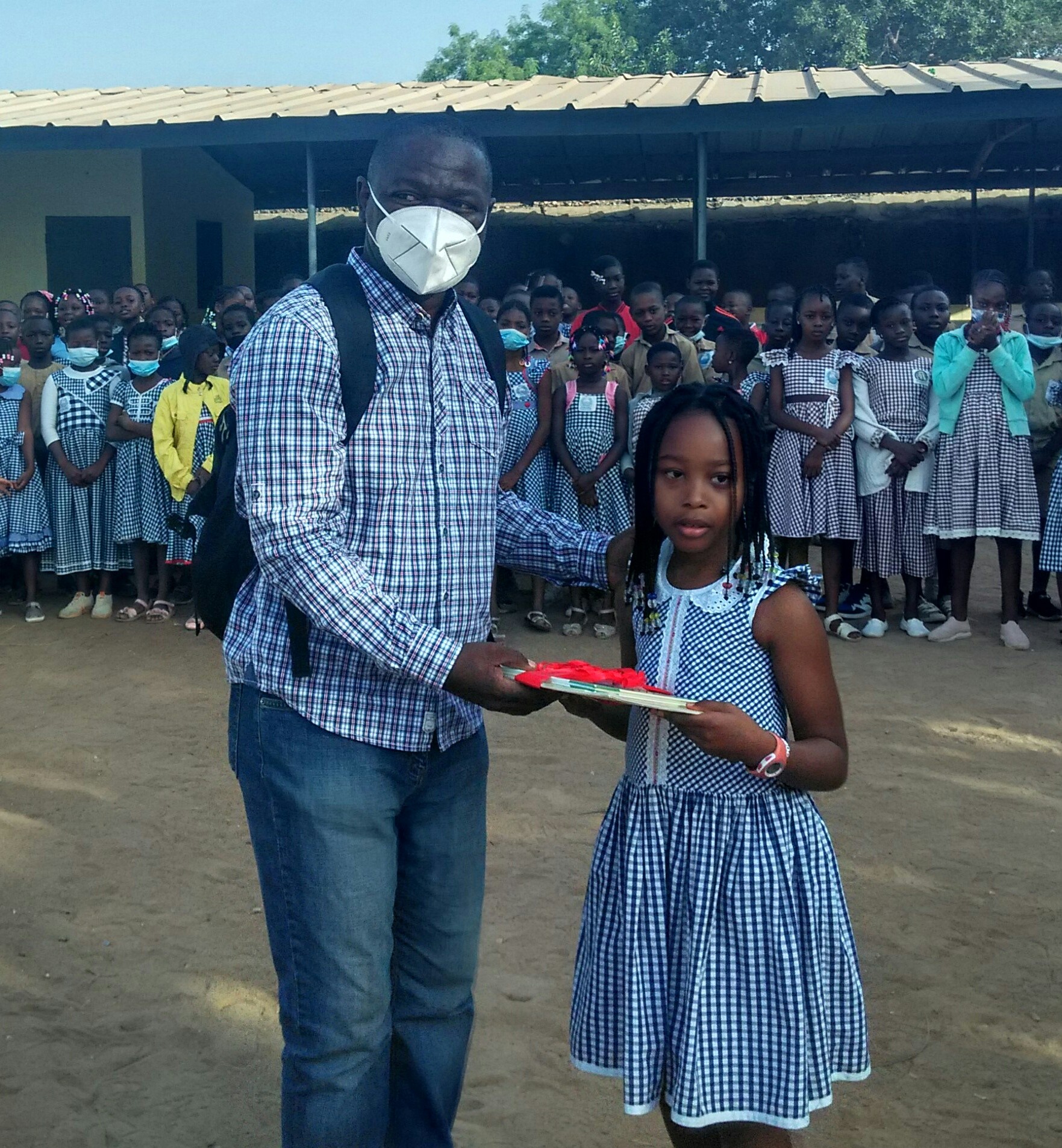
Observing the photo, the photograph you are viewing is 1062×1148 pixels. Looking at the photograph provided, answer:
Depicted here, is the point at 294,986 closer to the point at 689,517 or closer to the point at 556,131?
the point at 689,517

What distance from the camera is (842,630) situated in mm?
7207

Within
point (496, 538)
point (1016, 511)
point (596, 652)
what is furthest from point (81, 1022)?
point (1016, 511)

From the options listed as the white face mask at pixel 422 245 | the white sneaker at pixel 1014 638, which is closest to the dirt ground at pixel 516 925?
the white sneaker at pixel 1014 638

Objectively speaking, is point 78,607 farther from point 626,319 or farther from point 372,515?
point 372,515

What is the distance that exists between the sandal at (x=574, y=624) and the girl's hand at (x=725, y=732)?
5.37 m

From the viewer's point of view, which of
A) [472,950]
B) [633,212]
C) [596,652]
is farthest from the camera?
[633,212]

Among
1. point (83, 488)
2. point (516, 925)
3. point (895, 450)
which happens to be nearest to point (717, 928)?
point (516, 925)

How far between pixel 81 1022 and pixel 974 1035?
7.15 feet

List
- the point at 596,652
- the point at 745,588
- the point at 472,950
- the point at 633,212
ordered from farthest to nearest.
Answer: the point at 633,212, the point at 596,652, the point at 472,950, the point at 745,588

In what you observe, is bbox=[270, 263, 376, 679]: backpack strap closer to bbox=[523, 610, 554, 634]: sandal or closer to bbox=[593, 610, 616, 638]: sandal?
bbox=[593, 610, 616, 638]: sandal

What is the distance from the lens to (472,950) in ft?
7.63

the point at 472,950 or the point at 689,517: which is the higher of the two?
the point at 689,517

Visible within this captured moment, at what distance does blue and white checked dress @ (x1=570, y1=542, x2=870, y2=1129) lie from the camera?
80.0 inches

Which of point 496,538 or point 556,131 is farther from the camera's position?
point 556,131
